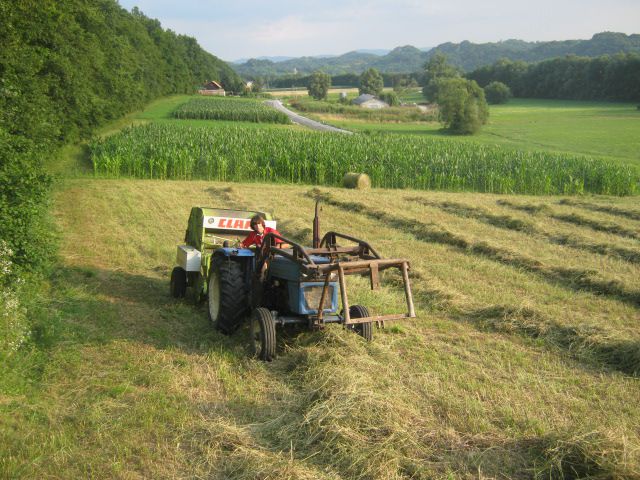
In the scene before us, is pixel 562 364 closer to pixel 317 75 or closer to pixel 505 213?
pixel 505 213

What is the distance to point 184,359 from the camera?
724 centimetres

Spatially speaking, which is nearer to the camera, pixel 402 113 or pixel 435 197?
pixel 435 197

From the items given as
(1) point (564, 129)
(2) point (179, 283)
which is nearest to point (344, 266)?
(2) point (179, 283)

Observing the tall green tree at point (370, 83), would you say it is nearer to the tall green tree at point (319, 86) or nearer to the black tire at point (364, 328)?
the tall green tree at point (319, 86)

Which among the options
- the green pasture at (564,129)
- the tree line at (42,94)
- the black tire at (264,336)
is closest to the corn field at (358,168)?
the tree line at (42,94)

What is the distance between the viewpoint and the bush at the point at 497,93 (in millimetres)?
98000

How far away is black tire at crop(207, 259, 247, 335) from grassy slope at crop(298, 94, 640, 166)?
1316 inches

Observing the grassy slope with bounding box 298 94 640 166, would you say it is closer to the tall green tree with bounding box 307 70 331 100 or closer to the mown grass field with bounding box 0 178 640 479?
the mown grass field with bounding box 0 178 640 479

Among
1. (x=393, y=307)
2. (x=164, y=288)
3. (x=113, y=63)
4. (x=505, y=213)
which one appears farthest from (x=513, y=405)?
(x=113, y=63)

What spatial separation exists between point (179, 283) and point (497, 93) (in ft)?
315

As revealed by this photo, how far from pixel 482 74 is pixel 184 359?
394 feet

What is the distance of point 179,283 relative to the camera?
32.4 feet

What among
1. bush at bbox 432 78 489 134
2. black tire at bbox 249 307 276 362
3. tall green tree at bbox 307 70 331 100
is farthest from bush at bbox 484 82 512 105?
black tire at bbox 249 307 276 362

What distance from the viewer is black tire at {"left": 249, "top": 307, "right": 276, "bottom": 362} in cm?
699
